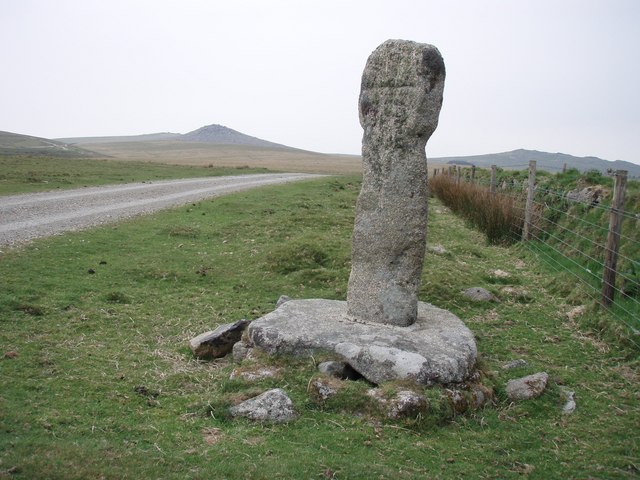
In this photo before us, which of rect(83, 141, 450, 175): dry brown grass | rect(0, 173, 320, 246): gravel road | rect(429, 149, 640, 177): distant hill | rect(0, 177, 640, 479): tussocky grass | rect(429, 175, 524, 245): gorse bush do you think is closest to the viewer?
rect(0, 177, 640, 479): tussocky grass

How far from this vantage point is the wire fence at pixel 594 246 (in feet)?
31.8

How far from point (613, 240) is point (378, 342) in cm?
492

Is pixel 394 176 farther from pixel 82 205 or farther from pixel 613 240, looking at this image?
pixel 82 205

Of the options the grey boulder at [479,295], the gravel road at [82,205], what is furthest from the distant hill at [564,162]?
the gravel road at [82,205]

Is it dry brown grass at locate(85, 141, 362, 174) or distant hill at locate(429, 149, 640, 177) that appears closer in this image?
distant hill at locate(429, 149, 640, 177)

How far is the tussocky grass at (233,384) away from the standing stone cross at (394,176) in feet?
4.80

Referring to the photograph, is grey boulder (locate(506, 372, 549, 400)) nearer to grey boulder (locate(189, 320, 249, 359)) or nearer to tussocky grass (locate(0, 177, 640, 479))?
tussocky grass (locate(0, 177, 640, 479))

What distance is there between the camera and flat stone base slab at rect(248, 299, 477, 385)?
22.1 ft

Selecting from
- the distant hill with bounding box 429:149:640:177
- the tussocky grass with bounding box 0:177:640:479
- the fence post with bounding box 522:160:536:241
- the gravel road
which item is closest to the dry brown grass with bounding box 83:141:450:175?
the distant hill with bounding box 429:149:640:177

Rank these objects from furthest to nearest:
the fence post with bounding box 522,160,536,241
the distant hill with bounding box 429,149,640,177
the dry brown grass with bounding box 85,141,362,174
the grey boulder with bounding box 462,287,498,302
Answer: the dry brown grass with bounding box 85,141,362,174, the distant hill with bounding box 429,149,640,177, the fence post with bounding box 522,160,536,241, the grey boulder with bounding box 462,287,498,302

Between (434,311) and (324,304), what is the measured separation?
1626mm

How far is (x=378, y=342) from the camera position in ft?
23.6

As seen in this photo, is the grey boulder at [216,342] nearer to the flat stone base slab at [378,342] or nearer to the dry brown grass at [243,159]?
the flat stone base slab at [378,342]

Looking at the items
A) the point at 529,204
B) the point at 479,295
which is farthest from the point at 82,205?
the point at 479,295
